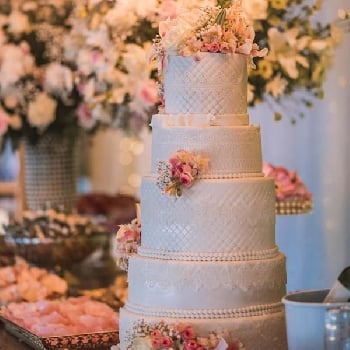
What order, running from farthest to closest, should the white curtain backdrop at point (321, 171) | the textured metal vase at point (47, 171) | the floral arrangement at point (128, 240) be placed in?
1. the textured metal vase at point (47, 171)
2. the white curtain backdrop at point (321, 171)
3. the floral arrangement at point (128, 240)

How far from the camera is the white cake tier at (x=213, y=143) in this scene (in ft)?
7.07

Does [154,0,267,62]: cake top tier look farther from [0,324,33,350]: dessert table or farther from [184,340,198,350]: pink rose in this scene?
[0,324,33,350]: dessert table

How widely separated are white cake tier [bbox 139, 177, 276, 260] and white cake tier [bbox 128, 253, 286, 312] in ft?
0.07

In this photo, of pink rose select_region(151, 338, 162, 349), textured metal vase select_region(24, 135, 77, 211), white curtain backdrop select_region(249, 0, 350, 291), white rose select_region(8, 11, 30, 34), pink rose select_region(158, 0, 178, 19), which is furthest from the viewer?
textured metal vase select_region(24, 135, 77, 211)

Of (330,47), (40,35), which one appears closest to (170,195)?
(330,47)

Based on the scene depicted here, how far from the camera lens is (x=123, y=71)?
3076 millimetres

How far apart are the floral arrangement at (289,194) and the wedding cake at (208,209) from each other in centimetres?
63

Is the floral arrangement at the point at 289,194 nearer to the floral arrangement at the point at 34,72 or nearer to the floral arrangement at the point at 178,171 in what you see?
the floral arrangement at the point at 178,171

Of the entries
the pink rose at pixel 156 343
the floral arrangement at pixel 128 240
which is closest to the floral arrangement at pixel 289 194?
the floral arrangement at pixel 128 240

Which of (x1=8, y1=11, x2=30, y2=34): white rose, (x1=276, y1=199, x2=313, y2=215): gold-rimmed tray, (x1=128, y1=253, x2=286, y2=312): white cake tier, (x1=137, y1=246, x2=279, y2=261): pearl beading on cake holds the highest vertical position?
(x1=8, y1=11, x2=30, y2=34): white rose

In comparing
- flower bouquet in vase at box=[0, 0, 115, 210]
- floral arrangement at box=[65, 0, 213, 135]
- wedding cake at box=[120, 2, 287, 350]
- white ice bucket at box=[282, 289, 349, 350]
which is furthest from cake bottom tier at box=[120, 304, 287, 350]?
flower bouquet in vase at box=[0, 0, 115, 210]

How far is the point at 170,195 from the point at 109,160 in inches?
181

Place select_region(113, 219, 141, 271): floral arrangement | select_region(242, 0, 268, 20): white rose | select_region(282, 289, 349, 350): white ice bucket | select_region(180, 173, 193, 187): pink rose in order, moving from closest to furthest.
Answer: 1. select_region(282, 289, 349, 350): white ice bucket
2. select_region(180, 173, 193, 187): pink rose
3. select_region(113, 219, 141, 271): floral arrangement
4. select_region(242, 0, 268, 20): white rose

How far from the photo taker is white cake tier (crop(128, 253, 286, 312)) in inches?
83.9
